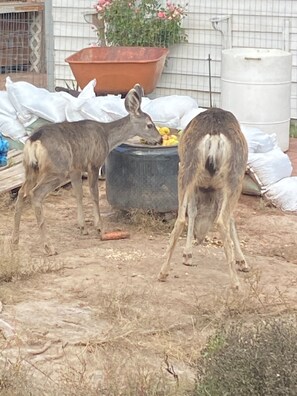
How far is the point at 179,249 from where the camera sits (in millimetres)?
8422

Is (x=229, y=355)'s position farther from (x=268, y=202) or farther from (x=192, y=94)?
(x=192, y=94)

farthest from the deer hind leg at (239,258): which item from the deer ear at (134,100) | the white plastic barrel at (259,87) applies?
the white plastic barrel at (259,87)

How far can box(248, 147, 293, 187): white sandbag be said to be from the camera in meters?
10.3

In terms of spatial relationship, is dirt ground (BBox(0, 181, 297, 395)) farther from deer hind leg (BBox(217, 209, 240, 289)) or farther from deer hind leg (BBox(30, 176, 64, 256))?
deer hind leg (BBox(30, 176, 64, 256))

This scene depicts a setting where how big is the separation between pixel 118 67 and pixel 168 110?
221 centimetres

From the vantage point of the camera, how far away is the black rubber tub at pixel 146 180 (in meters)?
9.33

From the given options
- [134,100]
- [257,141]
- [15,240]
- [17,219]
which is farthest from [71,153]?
[257,141]

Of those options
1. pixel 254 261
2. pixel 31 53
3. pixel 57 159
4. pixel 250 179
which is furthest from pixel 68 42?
pixel 254 261

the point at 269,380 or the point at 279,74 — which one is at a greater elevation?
the point at 279,74

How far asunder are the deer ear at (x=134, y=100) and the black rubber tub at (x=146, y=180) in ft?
1.54

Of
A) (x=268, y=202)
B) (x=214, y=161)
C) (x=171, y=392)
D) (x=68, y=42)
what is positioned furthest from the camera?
(x=68, y=42)

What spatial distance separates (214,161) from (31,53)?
449 inches

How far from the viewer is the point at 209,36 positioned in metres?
14.4

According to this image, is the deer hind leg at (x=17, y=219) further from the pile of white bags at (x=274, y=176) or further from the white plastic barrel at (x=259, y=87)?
the white plastic barrel at (x=259, y=87)
